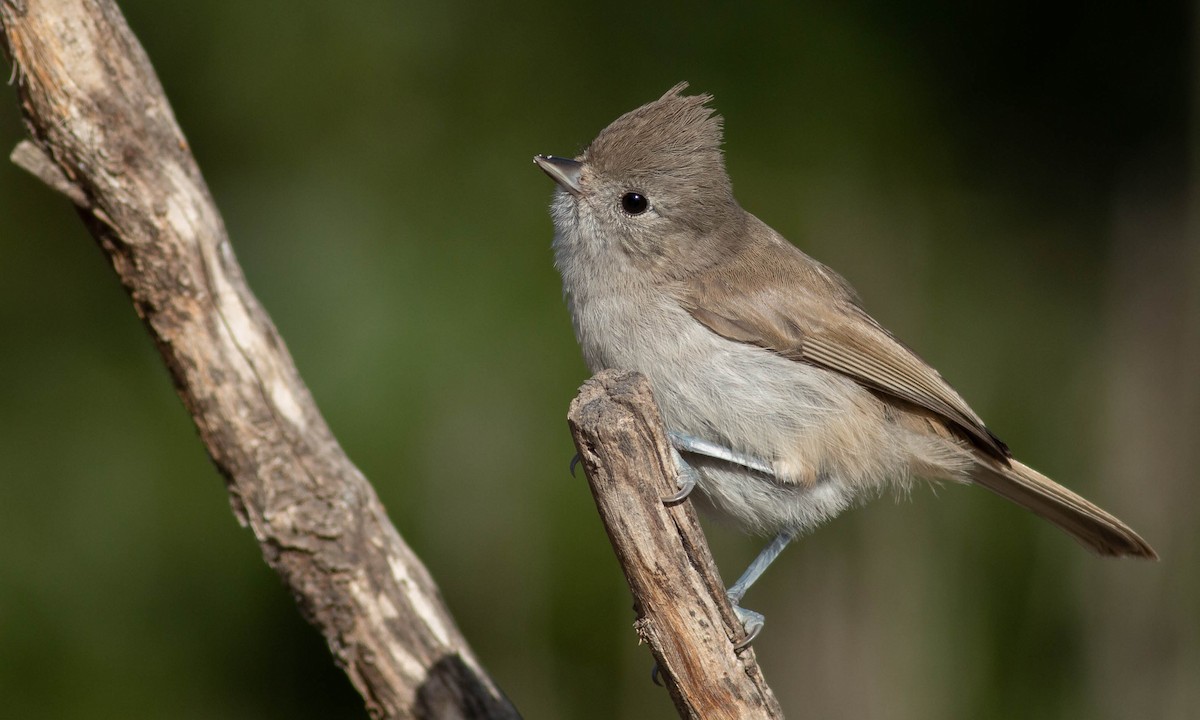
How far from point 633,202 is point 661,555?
124 centimetres

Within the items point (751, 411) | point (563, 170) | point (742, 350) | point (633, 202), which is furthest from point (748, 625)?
point (563, 170)

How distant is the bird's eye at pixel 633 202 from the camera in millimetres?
3521

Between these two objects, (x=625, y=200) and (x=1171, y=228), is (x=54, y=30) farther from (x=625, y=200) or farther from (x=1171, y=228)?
(x=1171, y=228)

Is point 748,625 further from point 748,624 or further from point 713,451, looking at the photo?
point 713,451

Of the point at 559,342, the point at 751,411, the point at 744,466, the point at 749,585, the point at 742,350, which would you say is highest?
the point at 559,342

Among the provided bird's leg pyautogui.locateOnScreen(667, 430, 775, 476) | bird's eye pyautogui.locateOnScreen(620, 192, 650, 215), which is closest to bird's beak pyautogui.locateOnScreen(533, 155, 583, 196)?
→ bird's eye pyautogui.locateOnScreen(620, 192, 650, 215)

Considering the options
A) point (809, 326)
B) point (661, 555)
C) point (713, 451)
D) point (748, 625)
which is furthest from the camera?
point (809, 326)

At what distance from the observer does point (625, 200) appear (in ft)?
11.6

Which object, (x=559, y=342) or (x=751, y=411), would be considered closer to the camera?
(x=751, y=411)

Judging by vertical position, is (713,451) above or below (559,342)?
below

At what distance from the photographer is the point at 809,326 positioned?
11.4ft

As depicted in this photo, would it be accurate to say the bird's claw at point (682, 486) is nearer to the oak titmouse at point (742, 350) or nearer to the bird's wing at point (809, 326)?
the oak titmouse at point (742, 350)

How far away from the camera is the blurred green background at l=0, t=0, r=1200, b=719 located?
442cm

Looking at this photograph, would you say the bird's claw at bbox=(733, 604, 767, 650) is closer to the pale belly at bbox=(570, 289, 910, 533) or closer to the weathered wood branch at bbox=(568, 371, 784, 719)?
the weathered wood branch at bbox=(568, 371, 784, 719)
